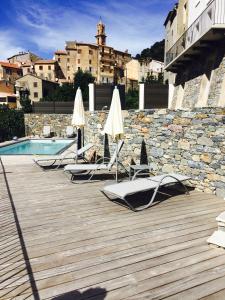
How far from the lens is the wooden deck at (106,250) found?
10.1 ft

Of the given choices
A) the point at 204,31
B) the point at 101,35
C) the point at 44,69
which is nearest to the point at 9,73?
the point at 44,69

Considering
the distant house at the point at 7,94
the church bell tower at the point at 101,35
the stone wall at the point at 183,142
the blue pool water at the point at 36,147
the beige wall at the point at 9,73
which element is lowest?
the blue pool water at the point at 36,147

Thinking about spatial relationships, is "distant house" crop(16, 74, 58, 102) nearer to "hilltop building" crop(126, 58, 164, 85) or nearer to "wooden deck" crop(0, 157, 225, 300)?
"hilltop building" crop(126, 58, 164, 85)

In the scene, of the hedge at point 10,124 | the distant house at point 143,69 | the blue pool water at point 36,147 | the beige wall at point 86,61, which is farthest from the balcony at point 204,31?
the beige wall at point 86,61

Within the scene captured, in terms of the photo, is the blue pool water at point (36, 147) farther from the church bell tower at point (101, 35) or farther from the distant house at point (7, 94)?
the church bell tower at point (101, 35)

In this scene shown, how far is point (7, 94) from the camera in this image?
185 feet

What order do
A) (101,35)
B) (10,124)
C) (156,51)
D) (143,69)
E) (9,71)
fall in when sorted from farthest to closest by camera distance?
(101,35) < (156,51) < (9,71) < (143,69) < (10,124)

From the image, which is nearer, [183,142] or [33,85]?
[183,142]

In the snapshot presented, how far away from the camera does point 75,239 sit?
14.0ft

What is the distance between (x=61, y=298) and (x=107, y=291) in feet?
1.57

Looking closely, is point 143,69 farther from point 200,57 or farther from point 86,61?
point 200,57

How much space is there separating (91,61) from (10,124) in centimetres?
5731

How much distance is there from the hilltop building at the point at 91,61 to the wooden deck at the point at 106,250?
6868 centimetres

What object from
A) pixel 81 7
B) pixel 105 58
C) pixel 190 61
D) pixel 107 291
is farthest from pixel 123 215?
pixel 105 58
